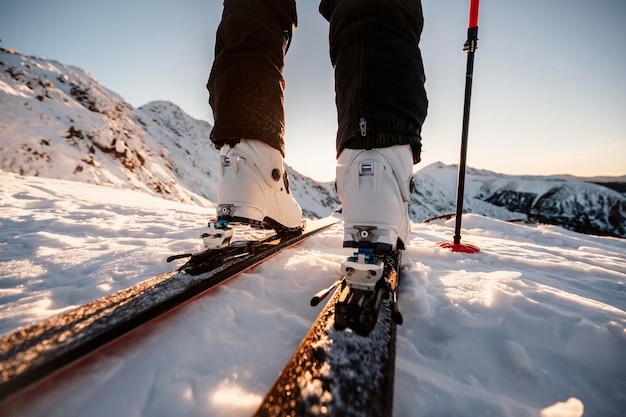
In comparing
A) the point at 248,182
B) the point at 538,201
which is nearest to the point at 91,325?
the point at 248,182

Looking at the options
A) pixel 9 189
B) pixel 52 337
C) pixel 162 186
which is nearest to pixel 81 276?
pixel 52 337

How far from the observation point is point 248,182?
1459 millimetres

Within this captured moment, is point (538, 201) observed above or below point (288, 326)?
above

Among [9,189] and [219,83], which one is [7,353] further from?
[9,189]

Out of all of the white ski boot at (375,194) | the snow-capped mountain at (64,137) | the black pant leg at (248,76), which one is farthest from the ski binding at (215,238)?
the snow-capped mountain at (64,137)

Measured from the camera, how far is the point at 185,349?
70 cm

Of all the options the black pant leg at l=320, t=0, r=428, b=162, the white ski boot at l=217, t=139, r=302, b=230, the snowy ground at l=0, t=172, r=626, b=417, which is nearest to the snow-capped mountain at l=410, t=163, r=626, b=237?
the snowy ground at l=0, t=172, r=626, b=417

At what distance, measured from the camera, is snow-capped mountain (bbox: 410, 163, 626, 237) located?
40.2 m

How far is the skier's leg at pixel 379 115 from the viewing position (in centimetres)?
99

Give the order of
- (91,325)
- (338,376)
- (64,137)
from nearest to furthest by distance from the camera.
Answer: (338,376) < (91,325) < (64,137)

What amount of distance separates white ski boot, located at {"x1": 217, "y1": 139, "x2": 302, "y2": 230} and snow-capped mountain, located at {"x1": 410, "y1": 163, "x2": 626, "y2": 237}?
4310 centimetres

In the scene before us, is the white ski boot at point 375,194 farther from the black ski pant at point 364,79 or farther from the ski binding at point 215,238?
the ski binding at point 215,238

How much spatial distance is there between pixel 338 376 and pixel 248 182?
1.16 metres

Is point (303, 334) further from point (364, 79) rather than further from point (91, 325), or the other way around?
point (364, 79)
